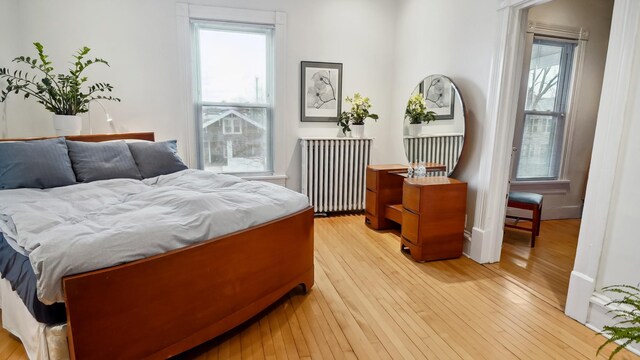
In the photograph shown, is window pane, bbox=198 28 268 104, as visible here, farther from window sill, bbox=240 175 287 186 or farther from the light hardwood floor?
the light hardwood floor

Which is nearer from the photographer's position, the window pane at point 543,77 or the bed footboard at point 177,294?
the bed footboard at point 177,294

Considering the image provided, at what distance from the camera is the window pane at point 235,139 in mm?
4055

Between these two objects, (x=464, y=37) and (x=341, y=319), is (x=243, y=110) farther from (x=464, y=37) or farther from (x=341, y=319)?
→ (x=341, y=319)

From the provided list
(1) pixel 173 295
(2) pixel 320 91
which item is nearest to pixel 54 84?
(2) pixel 320 91

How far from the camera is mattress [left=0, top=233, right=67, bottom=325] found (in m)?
1.33

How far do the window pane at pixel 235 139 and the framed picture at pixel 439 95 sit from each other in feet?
6.24

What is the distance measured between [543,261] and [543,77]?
7.36ft

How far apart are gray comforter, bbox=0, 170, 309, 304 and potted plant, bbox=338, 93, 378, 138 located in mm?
2118

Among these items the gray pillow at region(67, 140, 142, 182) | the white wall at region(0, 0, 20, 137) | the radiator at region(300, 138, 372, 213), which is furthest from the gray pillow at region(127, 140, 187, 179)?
the radiator at region(300, 138, 372, 213)

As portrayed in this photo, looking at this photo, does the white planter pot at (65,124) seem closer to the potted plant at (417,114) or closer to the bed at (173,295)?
the bed at (173,295)

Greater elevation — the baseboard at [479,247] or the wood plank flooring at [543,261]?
the baseboard at [479,247]

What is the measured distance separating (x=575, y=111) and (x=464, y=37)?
6.43ft

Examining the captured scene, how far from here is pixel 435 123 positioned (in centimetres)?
343

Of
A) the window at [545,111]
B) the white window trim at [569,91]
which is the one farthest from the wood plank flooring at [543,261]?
the window at [545,111]
